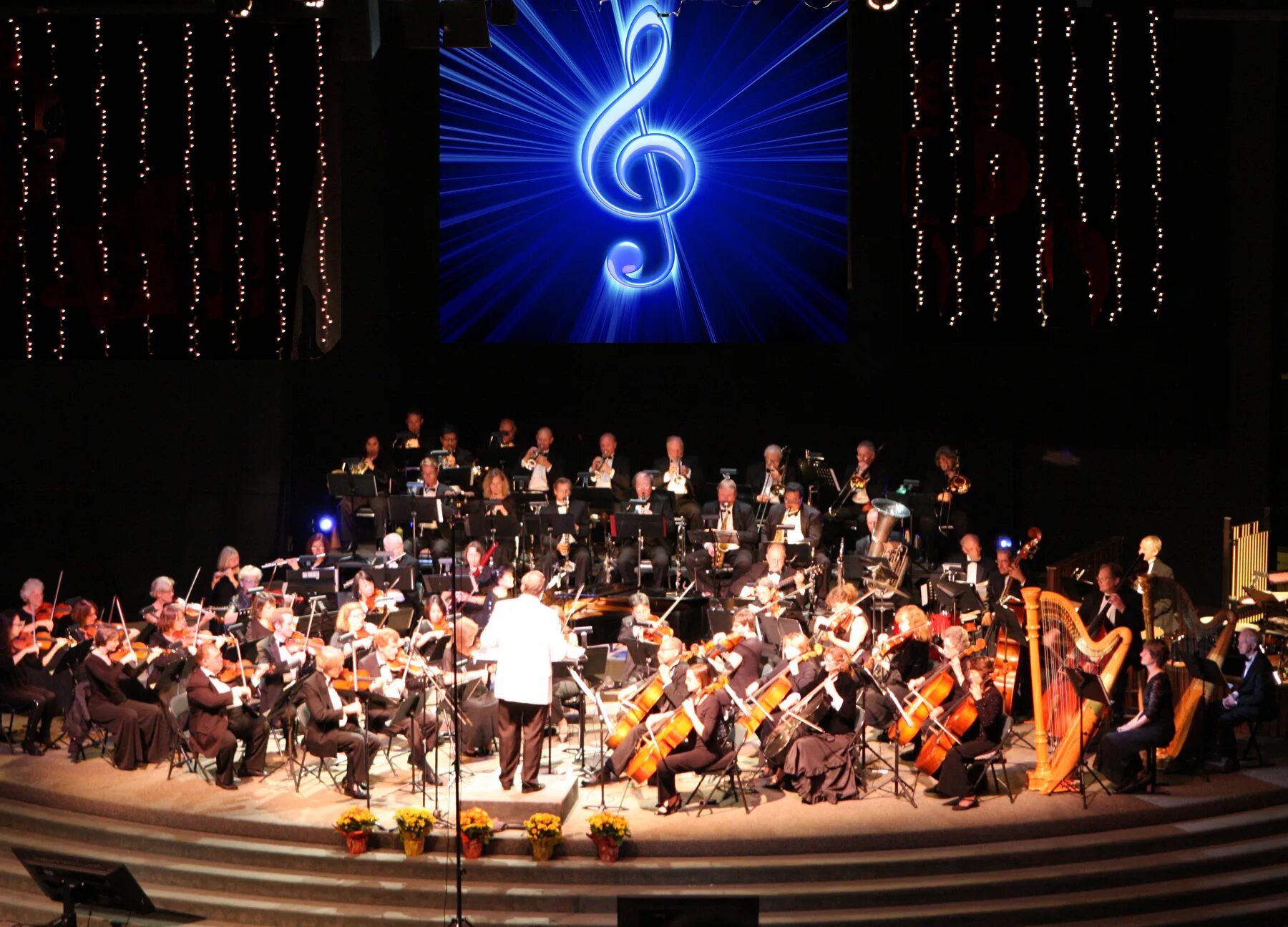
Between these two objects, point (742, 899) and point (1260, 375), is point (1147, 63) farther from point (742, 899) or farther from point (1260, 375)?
point (742, 899)

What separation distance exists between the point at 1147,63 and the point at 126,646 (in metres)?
11.7

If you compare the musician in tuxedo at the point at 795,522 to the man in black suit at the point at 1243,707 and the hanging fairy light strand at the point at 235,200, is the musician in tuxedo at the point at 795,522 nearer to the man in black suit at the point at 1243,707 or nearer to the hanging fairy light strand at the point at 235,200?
the man in black suit at the point at 1243,707

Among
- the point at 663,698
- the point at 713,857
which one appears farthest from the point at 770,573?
the point at 713,857

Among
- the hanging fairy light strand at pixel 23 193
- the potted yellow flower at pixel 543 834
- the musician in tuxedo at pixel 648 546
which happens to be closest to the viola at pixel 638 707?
the potted yellow flower at pixel 543 834

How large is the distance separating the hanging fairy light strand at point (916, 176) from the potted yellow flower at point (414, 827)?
932 cm

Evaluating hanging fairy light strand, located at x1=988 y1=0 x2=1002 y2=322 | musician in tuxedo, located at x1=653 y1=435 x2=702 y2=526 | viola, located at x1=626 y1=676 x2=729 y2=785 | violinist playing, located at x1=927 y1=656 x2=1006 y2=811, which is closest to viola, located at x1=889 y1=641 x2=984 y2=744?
violinist playing, located at x1=927 y1=656 x2=1006 y2=811

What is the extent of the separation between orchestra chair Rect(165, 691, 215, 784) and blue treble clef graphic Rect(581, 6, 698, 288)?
307 inches

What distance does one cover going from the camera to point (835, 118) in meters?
17.1

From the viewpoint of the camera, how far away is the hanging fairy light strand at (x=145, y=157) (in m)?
15.7

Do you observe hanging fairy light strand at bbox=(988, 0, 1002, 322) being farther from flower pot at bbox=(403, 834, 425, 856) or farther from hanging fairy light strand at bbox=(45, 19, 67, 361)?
hanging fairy light strand at bbox=(45, 19, 67, 361)

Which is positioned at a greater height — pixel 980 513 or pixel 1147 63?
pixel 1147 63

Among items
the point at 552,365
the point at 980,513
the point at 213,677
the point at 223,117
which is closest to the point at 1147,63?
the point at 980,513

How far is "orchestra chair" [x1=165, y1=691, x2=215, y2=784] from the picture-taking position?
37.9ft

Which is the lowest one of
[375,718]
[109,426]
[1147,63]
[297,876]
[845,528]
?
[297,876]
